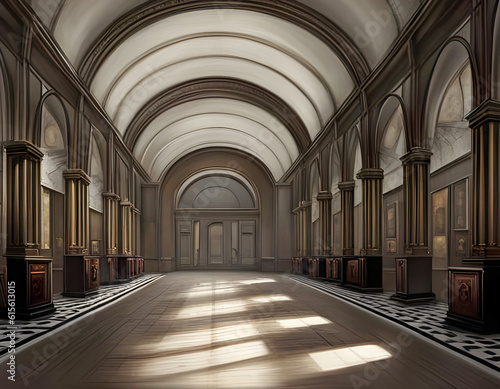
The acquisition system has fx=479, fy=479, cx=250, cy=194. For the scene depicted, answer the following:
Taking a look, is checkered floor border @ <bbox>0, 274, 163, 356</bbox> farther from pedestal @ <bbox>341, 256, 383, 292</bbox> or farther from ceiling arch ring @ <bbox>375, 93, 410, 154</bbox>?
ceiling arch ring @ <bbox>375, 93, 410, 154</bbox>

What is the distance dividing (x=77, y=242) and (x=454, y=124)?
30.6ft

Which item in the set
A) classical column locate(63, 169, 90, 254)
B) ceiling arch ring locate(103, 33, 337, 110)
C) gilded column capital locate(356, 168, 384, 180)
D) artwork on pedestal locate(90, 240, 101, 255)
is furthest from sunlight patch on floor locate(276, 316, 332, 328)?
artwork on pedestal locate(90, 240, 101, 255)

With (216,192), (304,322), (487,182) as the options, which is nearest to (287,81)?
(487,182)

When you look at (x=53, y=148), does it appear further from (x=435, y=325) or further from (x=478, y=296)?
(x=478, y=296)

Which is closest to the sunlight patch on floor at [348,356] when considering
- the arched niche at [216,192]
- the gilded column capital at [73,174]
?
the gilded column capital at [73,174]

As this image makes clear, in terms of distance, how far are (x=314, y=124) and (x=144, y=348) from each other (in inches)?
546

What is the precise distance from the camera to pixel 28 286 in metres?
7.66

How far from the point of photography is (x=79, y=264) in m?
11.2

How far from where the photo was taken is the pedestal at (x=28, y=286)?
7551mm

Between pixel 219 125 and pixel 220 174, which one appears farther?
pixel 220 174

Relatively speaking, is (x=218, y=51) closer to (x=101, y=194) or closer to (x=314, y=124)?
(x=314, y=124)

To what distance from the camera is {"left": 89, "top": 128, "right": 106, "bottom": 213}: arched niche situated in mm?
14891

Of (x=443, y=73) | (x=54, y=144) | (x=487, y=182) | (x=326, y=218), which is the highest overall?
(x=443, y=73)

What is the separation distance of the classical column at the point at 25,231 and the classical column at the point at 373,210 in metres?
7.49
